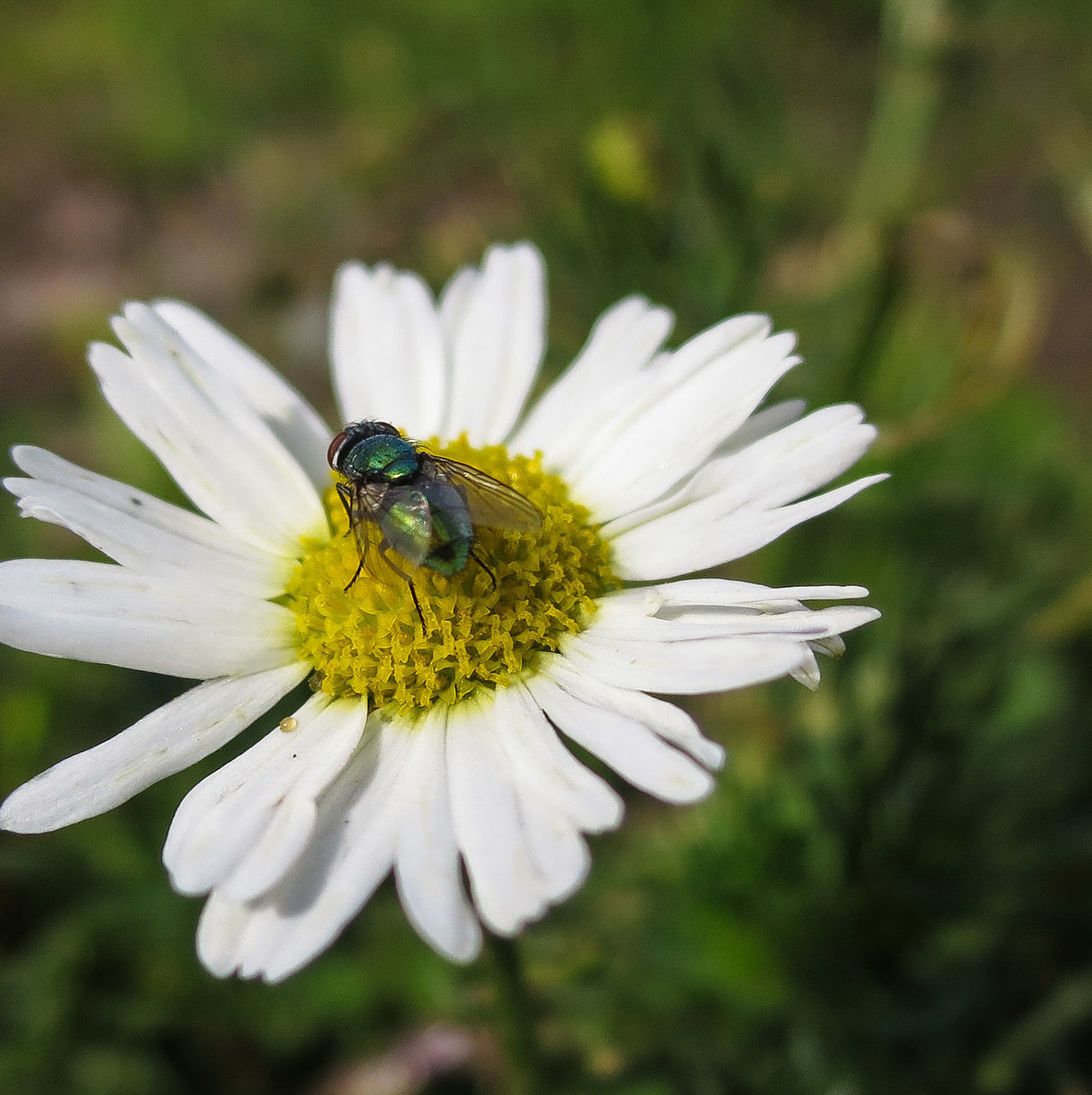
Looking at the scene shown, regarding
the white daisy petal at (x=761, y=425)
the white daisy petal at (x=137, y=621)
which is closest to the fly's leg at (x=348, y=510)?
the white daisy petal at (x=137, y=621)

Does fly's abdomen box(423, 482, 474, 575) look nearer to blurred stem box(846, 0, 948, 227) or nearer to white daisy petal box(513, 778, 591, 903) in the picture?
white daisy petal box(513, 778, 591, 903)

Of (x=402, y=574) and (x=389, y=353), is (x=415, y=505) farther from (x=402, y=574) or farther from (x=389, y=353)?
(x=389, y=353)

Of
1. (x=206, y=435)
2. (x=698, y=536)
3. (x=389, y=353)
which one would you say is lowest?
(x=698, y=536)

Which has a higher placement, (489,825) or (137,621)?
(137,621)

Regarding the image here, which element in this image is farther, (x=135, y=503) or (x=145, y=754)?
(x=135, y=503)

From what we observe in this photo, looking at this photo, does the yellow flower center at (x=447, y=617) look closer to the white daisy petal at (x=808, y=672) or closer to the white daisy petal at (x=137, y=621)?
the white daisy petal at (x=137, y=621)

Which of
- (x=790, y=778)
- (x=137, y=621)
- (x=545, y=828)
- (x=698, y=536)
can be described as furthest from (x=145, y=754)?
(x=790, y=778)

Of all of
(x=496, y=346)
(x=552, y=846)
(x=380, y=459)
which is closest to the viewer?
(x=552, y=846)
